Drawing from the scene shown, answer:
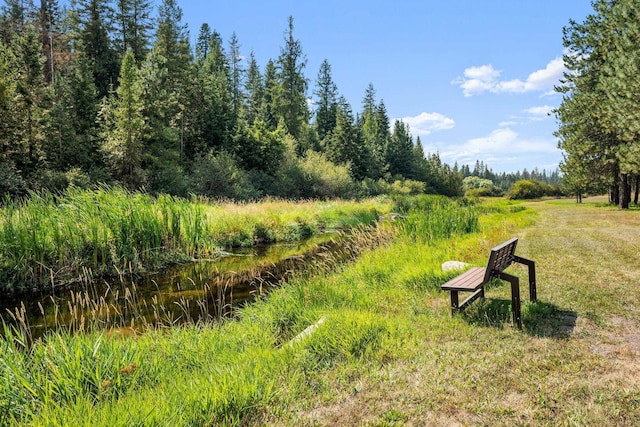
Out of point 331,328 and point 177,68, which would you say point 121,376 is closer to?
point 331,328

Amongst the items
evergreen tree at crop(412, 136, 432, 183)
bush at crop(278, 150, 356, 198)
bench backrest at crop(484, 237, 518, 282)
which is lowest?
bench backrest at crop(484, 237, 518, 282)

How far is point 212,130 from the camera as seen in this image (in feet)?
133

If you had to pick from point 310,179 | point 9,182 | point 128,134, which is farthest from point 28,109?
point 310,179

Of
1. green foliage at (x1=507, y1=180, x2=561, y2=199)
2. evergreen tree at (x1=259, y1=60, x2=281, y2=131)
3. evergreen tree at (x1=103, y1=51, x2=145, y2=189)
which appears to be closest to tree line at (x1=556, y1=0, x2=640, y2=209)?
evergreen tree at (x1=103, y1=51, x2=145, y2=189)

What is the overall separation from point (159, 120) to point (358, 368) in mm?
30129

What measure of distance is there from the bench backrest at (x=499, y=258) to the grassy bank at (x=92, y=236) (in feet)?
19.0

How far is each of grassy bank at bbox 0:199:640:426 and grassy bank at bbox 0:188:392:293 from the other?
320 centimetres

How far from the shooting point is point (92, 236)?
9.18 m

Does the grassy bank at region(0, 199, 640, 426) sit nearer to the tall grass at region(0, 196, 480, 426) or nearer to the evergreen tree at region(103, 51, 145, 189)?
the tall grass at region(0, 196, 480, 426)

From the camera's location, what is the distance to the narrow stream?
574cm

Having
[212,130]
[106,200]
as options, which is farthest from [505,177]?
[106,200]

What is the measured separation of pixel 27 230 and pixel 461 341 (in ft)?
30.0

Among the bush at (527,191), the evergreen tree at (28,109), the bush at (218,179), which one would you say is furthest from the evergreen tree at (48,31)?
the bush at (527,191)

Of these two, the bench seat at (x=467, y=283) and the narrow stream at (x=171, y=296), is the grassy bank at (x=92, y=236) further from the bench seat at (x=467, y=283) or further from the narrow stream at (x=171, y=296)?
the bench seat at (x=467, y=283)
